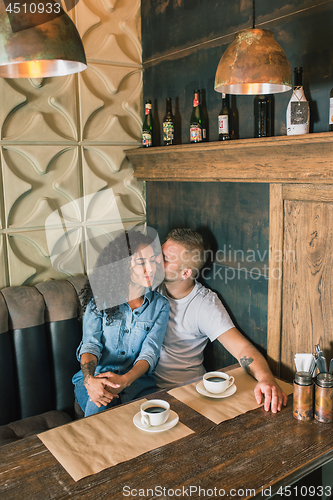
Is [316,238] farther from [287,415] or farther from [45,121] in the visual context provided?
[45,121]

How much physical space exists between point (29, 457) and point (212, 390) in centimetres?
66

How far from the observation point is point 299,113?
1.57 m

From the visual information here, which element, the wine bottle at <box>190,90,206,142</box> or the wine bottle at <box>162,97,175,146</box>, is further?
the wine bottle at <box>162,97,175,146</box>

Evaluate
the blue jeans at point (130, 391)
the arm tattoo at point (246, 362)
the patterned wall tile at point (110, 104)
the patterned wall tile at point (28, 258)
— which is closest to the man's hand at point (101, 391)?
the blue jeans at point (130, 391)

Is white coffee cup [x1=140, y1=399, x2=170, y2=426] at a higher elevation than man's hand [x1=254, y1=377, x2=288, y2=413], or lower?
higher

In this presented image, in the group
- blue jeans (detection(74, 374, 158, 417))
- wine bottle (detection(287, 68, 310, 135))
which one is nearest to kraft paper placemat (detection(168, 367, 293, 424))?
blue jeans (detection(74, 374, 158, 417))

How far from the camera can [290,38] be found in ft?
5.34

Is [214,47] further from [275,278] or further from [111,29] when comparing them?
[275,278]

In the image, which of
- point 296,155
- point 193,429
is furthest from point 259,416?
point 296,155

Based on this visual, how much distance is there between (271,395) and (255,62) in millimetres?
1140

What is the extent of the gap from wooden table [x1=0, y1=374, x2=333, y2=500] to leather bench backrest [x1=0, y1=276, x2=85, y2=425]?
75cm

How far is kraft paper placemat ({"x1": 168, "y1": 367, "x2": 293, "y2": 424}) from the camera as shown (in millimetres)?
1392

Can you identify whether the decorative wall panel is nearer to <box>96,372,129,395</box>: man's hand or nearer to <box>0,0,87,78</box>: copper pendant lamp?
<box>96,372,129,395</box>: man's hand

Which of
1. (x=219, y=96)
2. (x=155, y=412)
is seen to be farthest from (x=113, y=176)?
(x=155, y=412)
